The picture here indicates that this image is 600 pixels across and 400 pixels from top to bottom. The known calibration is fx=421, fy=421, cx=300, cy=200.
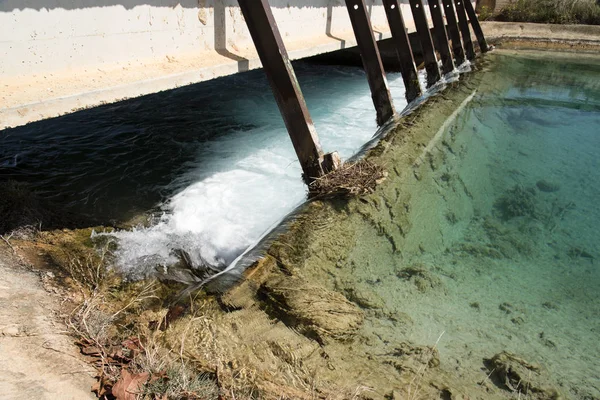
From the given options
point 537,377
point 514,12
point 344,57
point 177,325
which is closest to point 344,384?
point 177,325

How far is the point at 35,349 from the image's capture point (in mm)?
2479

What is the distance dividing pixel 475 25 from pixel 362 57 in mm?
8757

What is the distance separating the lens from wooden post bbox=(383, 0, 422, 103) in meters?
7.59

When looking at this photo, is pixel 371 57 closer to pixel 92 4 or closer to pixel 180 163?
pixel 180 163

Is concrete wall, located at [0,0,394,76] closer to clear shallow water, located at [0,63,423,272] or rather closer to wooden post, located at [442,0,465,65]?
clear shallow water, located at [0,63,423,272]

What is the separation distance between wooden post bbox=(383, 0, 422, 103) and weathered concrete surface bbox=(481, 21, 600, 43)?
31.5 ft

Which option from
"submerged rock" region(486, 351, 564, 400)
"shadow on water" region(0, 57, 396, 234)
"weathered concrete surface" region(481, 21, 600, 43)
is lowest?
"submerged rock" region(486, 351, 564, 400)

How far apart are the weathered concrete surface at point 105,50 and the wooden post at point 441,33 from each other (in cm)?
674

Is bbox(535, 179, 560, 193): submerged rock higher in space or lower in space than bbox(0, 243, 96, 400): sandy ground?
lower

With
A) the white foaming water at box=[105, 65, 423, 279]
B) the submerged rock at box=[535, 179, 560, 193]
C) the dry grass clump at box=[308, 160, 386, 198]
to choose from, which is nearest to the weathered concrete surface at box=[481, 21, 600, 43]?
the white foaming water at box=[105, 65, 423, 279]

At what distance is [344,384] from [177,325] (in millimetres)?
1143

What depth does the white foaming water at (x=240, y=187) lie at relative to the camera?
4262mm

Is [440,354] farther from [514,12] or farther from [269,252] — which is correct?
[514,12]

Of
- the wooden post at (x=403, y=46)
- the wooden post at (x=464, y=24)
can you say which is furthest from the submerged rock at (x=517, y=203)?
the wooden post at (x=464, y=24)
